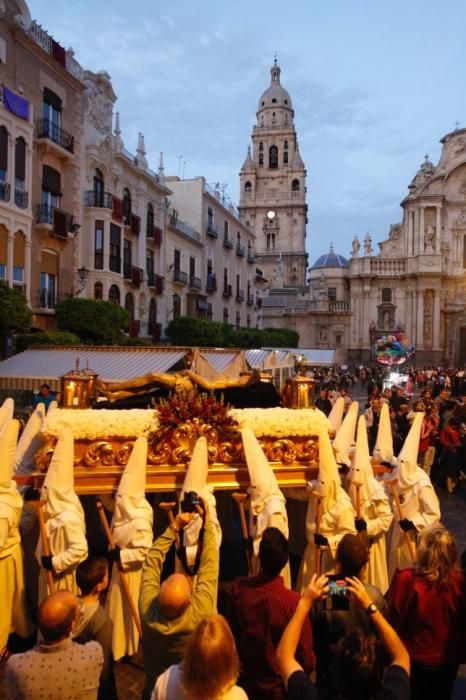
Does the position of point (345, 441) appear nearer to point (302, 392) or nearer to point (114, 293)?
point (302, 392)

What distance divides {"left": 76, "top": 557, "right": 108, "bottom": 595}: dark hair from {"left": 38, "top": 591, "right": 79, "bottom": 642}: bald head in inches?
34.1

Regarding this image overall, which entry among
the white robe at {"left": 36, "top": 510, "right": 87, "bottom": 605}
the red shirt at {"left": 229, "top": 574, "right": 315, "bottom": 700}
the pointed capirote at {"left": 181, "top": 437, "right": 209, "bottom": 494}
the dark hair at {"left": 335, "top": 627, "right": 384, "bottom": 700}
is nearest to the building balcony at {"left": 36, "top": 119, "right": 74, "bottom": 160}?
the pointed capirote at {"left": 181, "top": 437, "right": 209, "bottom": 494}

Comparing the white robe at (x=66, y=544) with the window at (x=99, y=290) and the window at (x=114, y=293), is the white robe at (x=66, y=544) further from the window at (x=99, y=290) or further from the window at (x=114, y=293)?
the window at (x=114, y=293)

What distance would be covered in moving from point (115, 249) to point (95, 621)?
2531cm

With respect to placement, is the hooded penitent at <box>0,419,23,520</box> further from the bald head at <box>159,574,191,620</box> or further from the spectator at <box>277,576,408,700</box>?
the spectator at <box>277,576,408,700</box>

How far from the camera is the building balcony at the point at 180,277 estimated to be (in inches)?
1422

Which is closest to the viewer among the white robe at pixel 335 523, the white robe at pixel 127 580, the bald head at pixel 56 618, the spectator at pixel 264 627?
the bald head at pixel 56 618

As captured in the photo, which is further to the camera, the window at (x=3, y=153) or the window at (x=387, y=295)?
the window at (x=387, y=295)

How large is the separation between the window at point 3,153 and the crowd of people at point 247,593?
15.4 meters

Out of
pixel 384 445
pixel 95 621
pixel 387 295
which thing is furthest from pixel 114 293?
pixel 387 295

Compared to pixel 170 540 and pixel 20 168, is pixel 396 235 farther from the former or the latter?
pixel 170 540

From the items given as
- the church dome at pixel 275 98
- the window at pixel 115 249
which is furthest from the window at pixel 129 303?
the church dome at pixel 275 98

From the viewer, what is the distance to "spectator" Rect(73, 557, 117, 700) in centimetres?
354

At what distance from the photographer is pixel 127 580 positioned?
17.4 ft
